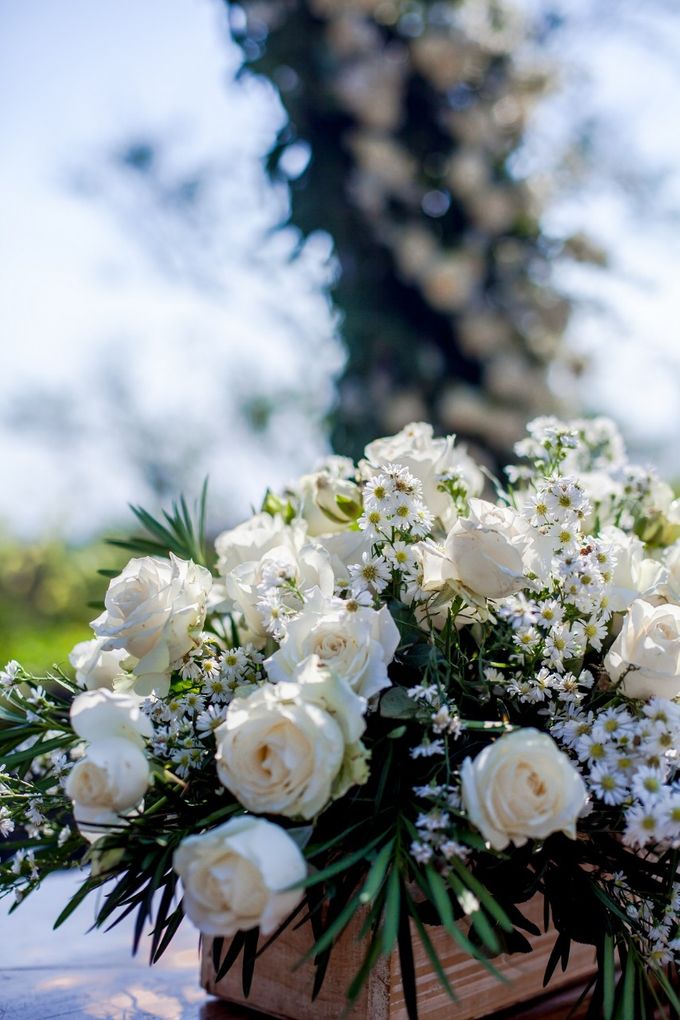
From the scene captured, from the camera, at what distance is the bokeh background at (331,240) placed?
366 cm

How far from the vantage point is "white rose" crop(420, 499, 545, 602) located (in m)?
0.57

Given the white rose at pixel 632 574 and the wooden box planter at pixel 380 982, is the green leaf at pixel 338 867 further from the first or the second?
the white rose at pixel 632 574

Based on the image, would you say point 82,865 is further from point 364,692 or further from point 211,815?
point 364,692

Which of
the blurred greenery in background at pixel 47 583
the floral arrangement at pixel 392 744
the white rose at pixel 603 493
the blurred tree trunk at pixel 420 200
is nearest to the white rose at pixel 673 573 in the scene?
the floral arrangement at pixel 392 744

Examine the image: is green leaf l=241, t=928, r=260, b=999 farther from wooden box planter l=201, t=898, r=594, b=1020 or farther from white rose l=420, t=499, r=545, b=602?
white rose l=420, t=499, r=545, b=602

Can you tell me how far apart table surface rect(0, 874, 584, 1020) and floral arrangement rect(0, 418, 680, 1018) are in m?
0.08

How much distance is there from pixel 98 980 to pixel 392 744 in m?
0.41

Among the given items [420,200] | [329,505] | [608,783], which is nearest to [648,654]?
[608,783]

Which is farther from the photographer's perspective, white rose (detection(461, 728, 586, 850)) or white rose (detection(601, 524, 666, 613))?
white rose (detection(601, 524, 666, 613))

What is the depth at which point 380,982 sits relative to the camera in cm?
55

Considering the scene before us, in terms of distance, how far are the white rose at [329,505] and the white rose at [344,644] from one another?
21 centimetres

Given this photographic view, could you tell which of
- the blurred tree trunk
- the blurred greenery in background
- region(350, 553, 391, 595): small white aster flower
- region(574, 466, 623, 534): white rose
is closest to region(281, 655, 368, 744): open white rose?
region(350, 553, 391, 595): small white aster flower

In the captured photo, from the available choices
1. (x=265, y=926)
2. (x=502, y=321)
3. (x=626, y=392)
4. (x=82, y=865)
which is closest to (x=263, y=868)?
(x=265, y=926)

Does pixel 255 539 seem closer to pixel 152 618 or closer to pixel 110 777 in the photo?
pixel 152 618
